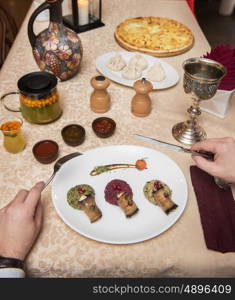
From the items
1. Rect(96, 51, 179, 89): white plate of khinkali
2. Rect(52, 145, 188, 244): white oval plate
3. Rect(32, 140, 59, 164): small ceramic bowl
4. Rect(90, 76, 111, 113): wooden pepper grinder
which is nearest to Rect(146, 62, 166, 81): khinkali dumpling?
Rect(96, 51, 179, 89): white plate of khinkali

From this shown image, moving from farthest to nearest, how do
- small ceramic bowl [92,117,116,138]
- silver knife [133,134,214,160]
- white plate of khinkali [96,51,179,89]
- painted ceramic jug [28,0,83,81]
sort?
white plate of khinkali [96,51,179,89], painted ceramic jug [28,0,83,81], small ceramic bowl [92,117,116,138], silver knife [133,134,214,160]

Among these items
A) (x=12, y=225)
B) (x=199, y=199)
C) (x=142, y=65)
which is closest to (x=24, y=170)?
(x=12, y=225)

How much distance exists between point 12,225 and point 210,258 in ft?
1.51

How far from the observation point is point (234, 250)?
2.37 ft

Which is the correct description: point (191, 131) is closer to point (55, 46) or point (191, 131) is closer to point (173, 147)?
point (173, 147)

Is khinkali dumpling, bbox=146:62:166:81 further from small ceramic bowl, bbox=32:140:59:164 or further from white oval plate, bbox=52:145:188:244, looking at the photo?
small ceramic bowl, bbox=32:140:59:164

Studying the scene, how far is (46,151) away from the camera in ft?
3.00

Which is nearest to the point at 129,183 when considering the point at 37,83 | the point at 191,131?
the point at 191,131

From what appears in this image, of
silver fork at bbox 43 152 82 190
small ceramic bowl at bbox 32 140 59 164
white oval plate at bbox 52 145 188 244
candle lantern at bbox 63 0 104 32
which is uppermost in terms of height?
candle lantern at bbox 63 0 104 32

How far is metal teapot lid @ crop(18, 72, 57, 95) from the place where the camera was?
0.95m

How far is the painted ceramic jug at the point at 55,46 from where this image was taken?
1119 millimetres

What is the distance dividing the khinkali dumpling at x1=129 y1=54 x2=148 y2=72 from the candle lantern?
1.30 ft

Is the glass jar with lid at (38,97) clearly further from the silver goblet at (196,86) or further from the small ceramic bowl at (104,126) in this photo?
the silver goblet at (196,86)

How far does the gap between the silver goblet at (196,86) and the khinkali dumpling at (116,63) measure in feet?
1.27
